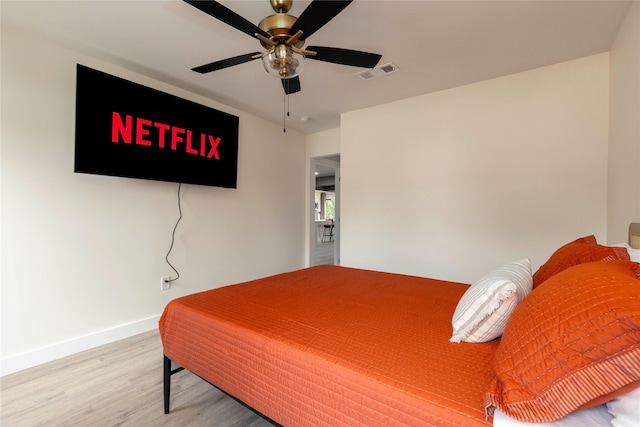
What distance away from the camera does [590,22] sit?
195 centimetres

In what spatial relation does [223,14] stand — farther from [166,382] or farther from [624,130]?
[624,130]

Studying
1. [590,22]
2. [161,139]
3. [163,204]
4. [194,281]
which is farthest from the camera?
[194,281]

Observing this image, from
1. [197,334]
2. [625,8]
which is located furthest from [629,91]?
[197,334]

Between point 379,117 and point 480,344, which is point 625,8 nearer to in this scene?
point 379,117

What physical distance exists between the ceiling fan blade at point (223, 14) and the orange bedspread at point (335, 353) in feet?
4.83

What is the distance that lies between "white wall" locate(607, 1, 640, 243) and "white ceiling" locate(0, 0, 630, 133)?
0.18 metres

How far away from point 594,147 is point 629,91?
62 cm

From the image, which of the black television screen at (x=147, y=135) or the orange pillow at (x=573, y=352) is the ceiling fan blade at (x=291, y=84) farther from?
the orange pillow at (x=573, y=352)

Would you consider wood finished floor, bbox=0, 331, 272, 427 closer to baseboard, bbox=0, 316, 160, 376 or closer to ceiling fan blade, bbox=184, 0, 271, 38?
baseboard, bbox=0, 316, 160, 376

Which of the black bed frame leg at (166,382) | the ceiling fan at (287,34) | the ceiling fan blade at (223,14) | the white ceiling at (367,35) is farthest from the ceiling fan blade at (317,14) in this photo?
the black bed frame leg at (166,382)

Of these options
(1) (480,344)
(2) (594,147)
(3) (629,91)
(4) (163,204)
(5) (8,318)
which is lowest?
(5) (8,318)

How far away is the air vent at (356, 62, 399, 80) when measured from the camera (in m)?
2.55

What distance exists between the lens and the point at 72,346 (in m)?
2.30

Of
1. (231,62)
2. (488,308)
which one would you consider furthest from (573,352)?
(231,62)
